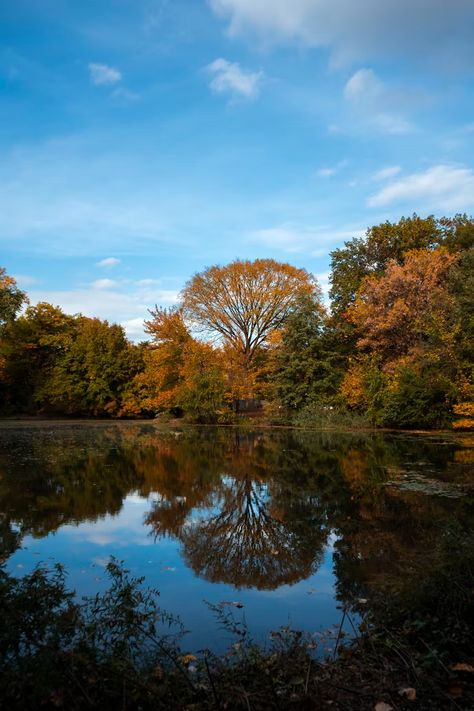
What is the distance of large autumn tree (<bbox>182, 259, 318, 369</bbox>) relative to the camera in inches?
1702

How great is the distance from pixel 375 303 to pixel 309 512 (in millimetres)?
22405

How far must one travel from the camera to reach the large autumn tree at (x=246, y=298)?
43219 mm

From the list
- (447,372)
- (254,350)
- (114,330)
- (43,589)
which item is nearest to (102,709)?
(43,589)

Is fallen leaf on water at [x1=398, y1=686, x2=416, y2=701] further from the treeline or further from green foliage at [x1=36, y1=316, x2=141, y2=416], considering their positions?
green foliage at [x1=36, y1=316, x2=141, y2=416]

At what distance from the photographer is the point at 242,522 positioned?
31.3ft

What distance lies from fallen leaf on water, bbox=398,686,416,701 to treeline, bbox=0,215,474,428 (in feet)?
72.1

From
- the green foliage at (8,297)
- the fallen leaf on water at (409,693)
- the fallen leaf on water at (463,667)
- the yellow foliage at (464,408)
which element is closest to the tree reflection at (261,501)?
the fallen leaf on water at (463,667)

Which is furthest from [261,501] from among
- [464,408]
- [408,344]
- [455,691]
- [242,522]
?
[408,344]

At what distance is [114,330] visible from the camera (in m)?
45.8

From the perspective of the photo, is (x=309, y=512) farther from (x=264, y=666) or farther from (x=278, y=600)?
(x=264, y=666)

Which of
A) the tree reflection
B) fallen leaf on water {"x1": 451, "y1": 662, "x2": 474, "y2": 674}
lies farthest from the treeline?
fallen leaf on water {"x1": 451, "y1": 662, "x2": 474, "y2": 674}

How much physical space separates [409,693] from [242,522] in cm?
→ 605

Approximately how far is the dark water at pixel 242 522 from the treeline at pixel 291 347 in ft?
29.3

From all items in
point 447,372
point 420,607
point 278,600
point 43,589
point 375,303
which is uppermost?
point 375,303
